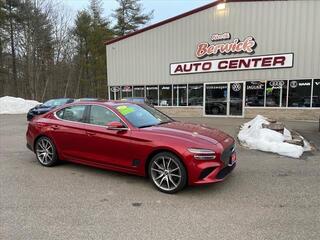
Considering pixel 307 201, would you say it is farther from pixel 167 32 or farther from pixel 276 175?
pixel 167 32

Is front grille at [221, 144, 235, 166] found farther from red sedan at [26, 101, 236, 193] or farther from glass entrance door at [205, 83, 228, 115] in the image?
glass entrance door at [205, 83, 228, 115]

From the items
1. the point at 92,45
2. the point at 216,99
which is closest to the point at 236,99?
the point at 216,99

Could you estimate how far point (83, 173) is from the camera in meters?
5.88

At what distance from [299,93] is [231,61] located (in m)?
4.35

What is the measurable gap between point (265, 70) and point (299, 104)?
2.73 meters

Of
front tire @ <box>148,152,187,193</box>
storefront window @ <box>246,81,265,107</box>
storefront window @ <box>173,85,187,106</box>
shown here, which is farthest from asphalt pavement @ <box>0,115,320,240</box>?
storefront window @ <box>173,85,187,106</box>

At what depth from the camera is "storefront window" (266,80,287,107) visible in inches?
650

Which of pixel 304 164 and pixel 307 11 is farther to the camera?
pixel 307 11

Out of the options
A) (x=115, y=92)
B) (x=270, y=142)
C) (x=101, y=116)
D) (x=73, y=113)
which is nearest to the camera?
(x=101, y=116)

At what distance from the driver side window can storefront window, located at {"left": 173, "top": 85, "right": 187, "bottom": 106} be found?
1420 cm

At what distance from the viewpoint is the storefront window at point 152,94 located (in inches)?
819

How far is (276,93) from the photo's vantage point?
1672 cm

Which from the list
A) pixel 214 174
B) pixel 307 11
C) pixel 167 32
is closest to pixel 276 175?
pixel 214 174

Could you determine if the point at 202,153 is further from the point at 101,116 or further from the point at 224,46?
the point at 224,46
